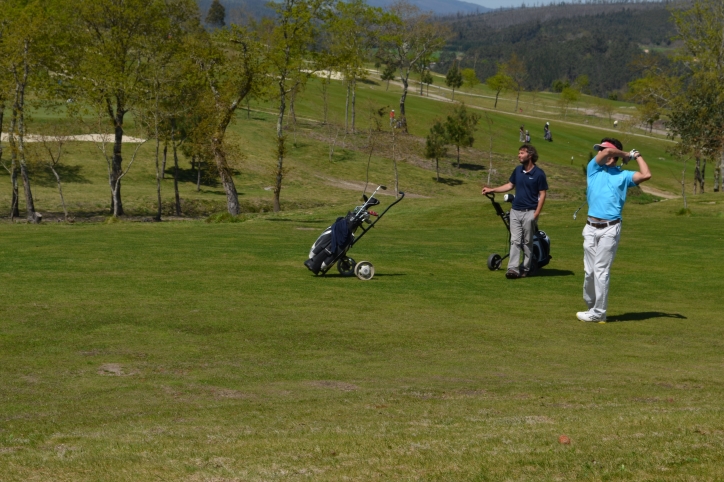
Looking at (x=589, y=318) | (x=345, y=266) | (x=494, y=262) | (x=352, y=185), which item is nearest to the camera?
(x=589, y=318)

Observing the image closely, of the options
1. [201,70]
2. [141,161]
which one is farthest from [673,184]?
[201,70]

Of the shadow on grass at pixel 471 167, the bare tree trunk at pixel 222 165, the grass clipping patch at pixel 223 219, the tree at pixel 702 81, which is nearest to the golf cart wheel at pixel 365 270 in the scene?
the grass clipping patch at pixel 223 219

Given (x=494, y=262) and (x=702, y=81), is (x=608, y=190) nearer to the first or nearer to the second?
(x=494, y=262)

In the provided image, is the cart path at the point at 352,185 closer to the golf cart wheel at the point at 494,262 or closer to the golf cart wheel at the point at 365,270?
the golf cart wheel at the point at 494,262

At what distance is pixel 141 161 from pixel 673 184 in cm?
5964

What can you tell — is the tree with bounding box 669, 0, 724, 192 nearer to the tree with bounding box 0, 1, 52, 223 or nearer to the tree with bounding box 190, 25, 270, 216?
the tree with bounding box 190, 25, 270, 216

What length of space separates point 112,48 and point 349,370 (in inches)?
1653

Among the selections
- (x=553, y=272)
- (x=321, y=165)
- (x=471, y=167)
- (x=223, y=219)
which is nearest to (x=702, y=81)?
(x=471, y=167)

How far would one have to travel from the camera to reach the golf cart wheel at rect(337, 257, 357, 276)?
18766 millimetres

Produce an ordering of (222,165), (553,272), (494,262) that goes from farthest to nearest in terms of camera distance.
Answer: (222,165) < (494,262) < (553,272)

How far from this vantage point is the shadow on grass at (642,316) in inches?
579

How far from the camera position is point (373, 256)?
73.3ft

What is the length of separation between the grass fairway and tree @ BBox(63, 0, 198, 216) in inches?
1079

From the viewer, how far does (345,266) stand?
18.9 metres
